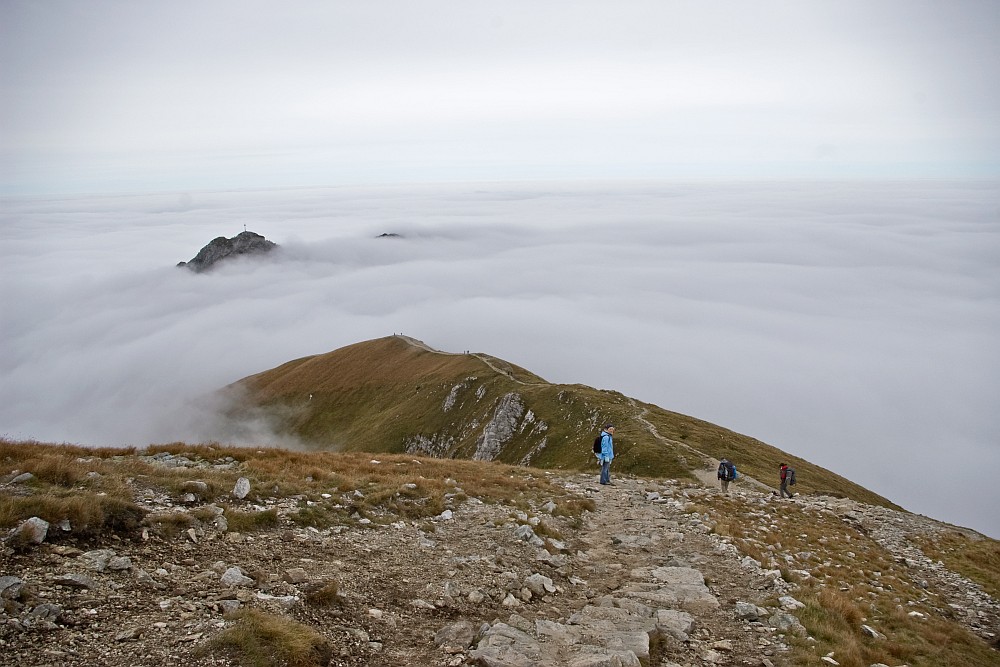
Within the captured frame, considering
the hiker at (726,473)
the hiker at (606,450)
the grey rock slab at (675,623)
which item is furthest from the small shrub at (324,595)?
the hiker at (726,473)

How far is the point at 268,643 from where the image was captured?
27.0 feet

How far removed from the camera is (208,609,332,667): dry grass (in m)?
7.98

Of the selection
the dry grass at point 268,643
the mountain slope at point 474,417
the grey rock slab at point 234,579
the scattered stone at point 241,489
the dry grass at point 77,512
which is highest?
the dry grass at point 77,512

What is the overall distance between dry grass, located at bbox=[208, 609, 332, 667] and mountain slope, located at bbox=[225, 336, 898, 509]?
39707 millimetres

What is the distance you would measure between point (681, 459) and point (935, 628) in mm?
36340

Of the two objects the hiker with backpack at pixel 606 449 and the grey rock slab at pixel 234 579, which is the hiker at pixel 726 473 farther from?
the grey rock slab at pixel 234 579

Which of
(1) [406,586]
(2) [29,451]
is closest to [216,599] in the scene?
(1) [406,586]

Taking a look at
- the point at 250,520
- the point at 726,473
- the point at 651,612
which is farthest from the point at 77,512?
the point at 726,473

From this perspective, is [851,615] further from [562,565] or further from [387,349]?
[387,349]

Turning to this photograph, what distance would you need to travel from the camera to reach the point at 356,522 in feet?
49.2

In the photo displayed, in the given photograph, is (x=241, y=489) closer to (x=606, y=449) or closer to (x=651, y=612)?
(x=651, y=612)

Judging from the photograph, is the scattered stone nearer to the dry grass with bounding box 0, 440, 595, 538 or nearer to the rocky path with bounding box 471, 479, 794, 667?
the dry grass with bounding box 0, 440, 595, 538

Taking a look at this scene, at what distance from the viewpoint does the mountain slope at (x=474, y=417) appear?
2222 inches

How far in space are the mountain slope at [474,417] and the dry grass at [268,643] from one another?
3971 cm
